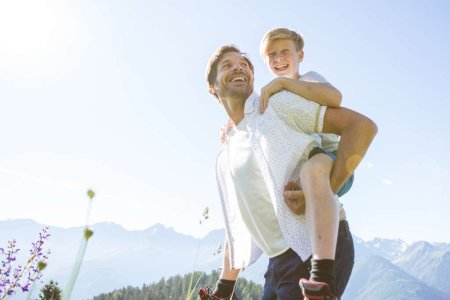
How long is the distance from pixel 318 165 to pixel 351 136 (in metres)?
0.25

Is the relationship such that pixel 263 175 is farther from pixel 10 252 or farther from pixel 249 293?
pixel 249 293

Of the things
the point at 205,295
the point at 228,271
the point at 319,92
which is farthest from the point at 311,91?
the point at 205,295

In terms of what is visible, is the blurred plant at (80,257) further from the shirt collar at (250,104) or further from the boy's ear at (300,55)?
the boy's ear at (300,55)

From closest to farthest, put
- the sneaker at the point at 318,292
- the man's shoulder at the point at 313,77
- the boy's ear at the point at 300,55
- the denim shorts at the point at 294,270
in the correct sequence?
the sneaker at the point at 318,292
the denim shorts at the point at 294,270
the man's shoulder at the point at 313,77
the boy's ear at the point at 300,55

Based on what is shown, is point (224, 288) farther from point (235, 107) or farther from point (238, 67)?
point (238, 67)

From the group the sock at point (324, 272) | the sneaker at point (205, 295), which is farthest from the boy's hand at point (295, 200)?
the sneaker at point (205, 295)

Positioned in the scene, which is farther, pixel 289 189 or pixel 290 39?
pixel 290 39

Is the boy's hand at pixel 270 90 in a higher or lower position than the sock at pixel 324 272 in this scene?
higher

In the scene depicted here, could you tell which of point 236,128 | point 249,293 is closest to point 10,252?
point 236,128

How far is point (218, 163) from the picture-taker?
3145 millimetres

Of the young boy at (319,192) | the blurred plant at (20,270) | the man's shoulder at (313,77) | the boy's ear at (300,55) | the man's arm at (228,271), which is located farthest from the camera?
the boy's ear at (300,55)

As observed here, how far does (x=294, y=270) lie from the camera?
213 centimetres

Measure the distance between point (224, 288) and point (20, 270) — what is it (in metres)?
1.61

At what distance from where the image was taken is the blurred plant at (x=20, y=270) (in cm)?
274
